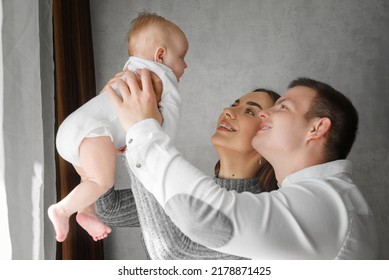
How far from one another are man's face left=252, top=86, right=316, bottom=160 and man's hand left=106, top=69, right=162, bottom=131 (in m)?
0.25

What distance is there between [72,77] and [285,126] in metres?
0.52

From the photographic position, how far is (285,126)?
1.01 metres

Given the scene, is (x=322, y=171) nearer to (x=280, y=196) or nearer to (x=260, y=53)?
(x=280, y=196)

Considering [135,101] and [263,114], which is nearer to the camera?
[135,101]

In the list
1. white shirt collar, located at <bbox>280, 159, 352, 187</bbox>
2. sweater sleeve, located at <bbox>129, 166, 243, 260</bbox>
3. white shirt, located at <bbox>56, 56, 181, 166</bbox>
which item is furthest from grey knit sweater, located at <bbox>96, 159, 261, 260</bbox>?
white shirt collar, located at <bbox>280, 159, 352, 187</bbox>

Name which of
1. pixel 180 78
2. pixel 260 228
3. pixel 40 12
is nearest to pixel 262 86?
pixel 180 78

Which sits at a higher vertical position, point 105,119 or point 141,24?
point 141,24

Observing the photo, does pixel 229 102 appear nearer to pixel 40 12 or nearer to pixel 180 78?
pixel 180 78

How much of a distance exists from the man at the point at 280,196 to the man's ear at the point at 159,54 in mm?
71

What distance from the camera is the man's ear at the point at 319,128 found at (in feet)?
3.22

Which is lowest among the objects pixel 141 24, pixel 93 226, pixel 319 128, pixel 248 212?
pixel 93 226

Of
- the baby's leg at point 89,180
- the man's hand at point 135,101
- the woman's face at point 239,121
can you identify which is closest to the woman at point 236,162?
the woman's face at point 239,121

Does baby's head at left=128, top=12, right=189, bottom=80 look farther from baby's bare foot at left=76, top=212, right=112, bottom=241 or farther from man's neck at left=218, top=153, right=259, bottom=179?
baby's bare foot at left=76, top=212, right=112, bottom=241

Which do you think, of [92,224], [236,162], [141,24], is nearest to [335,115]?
[236,162]
